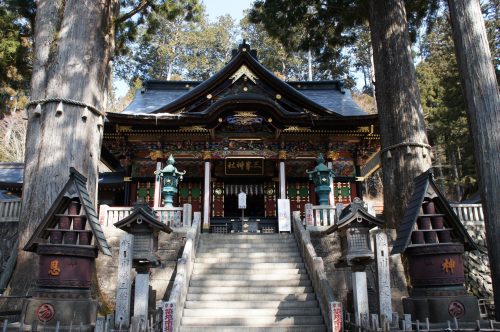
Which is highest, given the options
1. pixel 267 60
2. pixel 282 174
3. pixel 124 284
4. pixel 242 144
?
pixel 267 60

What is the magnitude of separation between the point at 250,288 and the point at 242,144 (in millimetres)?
7880

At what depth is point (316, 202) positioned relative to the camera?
50.2ft

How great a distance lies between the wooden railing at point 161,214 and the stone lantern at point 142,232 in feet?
10.4

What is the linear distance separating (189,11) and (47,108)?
Answer: 780 cm

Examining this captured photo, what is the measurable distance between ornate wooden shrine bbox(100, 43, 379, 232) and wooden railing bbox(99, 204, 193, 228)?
341cm

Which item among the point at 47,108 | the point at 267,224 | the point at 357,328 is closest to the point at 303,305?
the point at 357,328

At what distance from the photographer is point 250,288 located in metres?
8.34

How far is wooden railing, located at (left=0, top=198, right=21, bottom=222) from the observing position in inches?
472

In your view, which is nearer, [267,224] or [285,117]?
[285,117]

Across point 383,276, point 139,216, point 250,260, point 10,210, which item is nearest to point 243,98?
point 250,260

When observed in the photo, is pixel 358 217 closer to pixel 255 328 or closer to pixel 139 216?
pixel 255 328

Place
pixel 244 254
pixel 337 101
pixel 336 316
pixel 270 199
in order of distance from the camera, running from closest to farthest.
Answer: pixel 336 316 < pixel 244 254 < pixel 270 199 < pixel 337 101

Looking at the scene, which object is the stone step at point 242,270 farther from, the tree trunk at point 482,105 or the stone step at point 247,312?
the tree trunk at point 482,105

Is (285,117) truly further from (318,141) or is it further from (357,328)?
(357,328)
